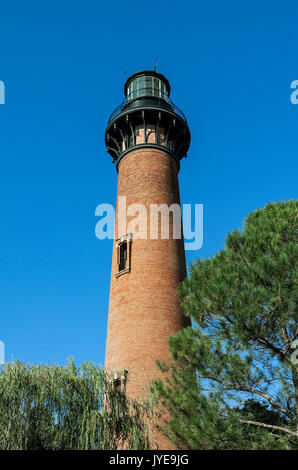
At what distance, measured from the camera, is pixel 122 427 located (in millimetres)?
10719

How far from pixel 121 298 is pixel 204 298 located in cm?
561

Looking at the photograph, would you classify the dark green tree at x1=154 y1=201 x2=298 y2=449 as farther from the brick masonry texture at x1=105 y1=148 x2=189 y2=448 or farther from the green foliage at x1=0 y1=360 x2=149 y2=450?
the brick masonry texture at x1=105 y1=148 x2=189 y2=448

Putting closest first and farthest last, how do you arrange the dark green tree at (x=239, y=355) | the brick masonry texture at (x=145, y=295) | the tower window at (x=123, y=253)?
the dark green tree at (x=239, y=355) < the brick masonry texture at (x=145, y=295) < the tower window at (x=123, y=253)

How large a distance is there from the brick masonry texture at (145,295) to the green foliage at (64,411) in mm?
1977

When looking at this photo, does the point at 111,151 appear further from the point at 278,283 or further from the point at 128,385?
the point at 278,283

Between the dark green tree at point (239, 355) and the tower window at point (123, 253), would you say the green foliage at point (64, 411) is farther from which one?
the tower window at point (123, 253)

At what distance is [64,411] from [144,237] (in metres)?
7.56

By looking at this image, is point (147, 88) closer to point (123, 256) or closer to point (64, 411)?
point (123, 256)

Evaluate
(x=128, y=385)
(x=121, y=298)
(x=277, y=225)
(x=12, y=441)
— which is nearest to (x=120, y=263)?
(x=121, y=298)

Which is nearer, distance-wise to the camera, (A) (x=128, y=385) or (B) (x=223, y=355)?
(B) (x=223, y=355)

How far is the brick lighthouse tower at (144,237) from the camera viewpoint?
14.1 m

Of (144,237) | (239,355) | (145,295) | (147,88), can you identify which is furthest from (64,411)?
(147,88)

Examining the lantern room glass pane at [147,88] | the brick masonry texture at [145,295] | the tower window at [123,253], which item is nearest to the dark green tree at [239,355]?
the brick masonry texture at [145,295]

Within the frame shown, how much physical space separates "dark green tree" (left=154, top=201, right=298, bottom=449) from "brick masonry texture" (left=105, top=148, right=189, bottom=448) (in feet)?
11.0
